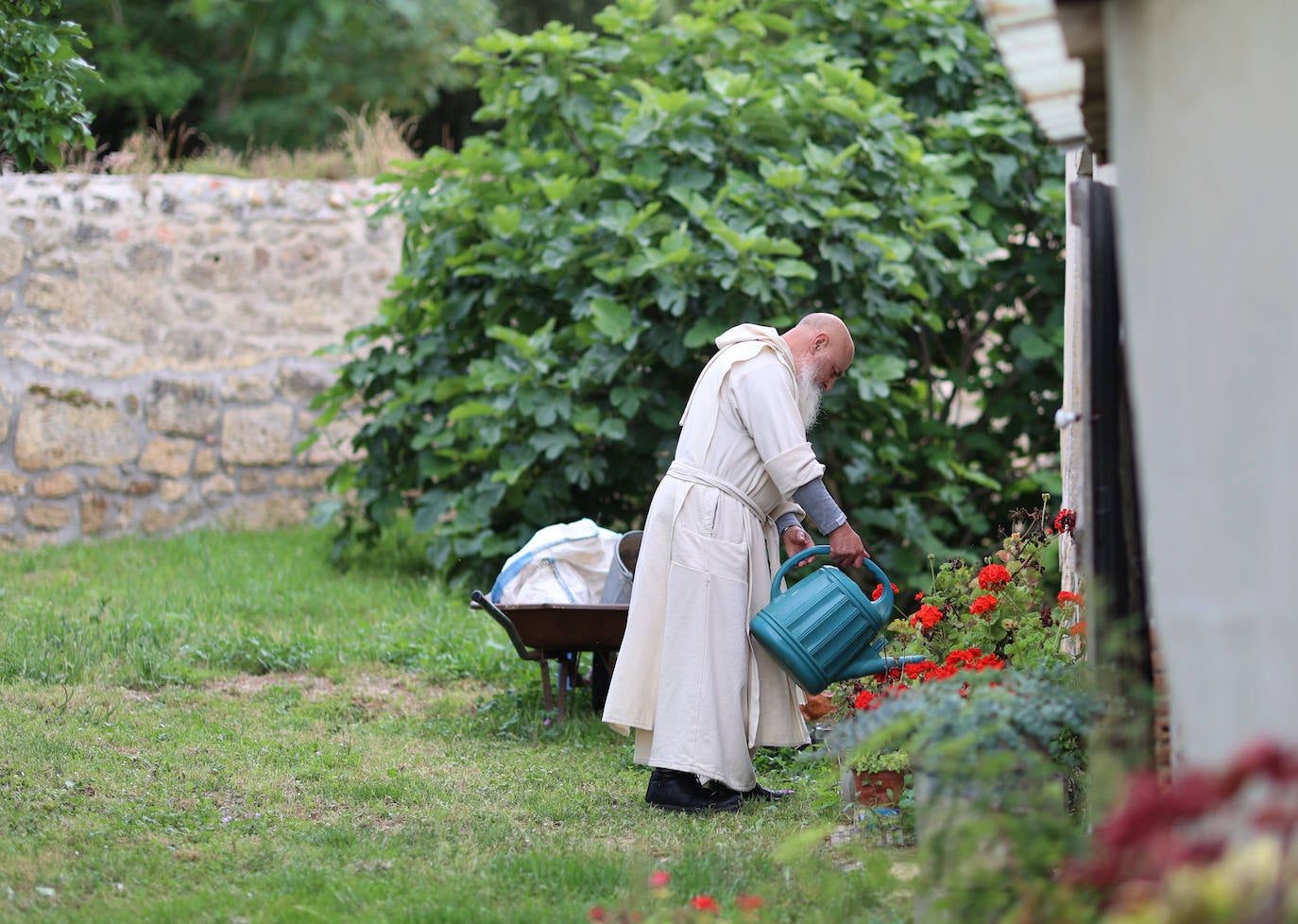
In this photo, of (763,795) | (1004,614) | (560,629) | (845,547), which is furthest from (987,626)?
(560,629)

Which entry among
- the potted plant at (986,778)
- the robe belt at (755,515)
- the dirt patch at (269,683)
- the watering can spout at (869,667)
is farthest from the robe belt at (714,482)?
the dirt patch at (269,683)

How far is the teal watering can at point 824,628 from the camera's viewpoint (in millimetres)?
4238

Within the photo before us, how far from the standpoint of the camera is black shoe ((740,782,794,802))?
4.57m

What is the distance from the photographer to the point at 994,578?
170 inches

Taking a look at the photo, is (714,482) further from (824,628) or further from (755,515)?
(824,628)

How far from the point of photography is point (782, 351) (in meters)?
4.61

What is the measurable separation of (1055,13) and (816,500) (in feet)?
7.32

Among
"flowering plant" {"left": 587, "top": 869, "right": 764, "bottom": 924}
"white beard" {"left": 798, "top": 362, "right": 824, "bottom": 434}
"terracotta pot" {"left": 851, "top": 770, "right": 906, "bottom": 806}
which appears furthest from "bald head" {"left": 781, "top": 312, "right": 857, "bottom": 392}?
"flowering plant" {"left": 587, "top": 869, "right": 764, "bottom": 924}

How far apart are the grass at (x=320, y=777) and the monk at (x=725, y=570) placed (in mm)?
182

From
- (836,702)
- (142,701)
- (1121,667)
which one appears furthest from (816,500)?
(142,701)

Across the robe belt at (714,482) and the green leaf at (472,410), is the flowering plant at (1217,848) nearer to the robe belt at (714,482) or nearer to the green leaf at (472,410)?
the robe belt at (714,482)

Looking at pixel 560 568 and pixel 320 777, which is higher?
pixel 560 568

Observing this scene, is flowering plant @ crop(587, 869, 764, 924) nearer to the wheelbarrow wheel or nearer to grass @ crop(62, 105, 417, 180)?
the wheelbarrow wheel

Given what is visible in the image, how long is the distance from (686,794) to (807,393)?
4.59 feet
